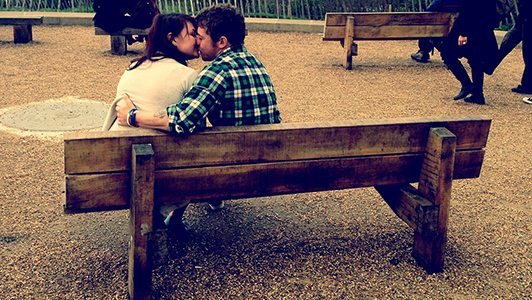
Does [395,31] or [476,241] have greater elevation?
[395,31]

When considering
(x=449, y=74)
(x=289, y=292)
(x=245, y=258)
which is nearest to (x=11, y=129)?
(x=245, y=258)

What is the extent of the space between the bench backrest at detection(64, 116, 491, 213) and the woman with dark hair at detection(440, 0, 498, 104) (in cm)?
413

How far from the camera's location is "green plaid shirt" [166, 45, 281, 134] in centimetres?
273

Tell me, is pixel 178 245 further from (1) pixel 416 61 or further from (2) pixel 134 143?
(1) pixel 416 61

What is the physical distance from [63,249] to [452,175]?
90.3 inches

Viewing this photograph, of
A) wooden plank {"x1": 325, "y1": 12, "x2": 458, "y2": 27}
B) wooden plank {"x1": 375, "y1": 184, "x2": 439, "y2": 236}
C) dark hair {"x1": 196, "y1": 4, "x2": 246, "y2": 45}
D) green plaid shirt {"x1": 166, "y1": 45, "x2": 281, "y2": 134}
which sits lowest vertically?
wooden plank {"x1": 375, "y1": 184, "x2": 439, "y2": 236}

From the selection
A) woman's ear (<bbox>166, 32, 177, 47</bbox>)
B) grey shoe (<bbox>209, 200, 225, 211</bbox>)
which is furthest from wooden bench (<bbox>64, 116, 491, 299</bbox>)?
grey shoe (<bbox>209, 200, 225, 211</bbox>)

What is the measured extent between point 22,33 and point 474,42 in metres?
7.68

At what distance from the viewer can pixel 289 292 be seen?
9.78ft

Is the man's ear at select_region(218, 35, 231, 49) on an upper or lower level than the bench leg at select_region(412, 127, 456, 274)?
upper

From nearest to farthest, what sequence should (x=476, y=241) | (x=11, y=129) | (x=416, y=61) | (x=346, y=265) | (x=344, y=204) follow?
(x=346, y=265), (x=476, y=241), (x=344, y=204), (x=11, y=129), (x=416, y=61)

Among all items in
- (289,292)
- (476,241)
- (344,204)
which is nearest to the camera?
(289,292)

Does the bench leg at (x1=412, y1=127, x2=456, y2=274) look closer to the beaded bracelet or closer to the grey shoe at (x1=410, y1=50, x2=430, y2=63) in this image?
the beaded bracelet

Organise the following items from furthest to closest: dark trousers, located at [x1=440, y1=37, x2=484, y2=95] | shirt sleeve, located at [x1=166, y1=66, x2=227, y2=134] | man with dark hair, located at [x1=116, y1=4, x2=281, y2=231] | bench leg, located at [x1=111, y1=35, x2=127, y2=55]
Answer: bench leg, located at [x1=111, y1=35, x2=127, y2=55] → dark trousers, located at [x1=440, y1=37, x2=484, y2=95] → man with dark hair, located at [x1=116, y1=4, x2=281, y2=231] → shirt sleeve, located at [x1=166, y1=66, x2=227, y2=134]
